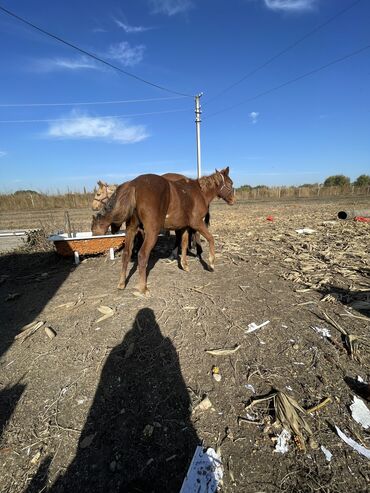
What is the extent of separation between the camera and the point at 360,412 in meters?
2.80

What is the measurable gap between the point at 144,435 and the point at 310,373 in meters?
2.05

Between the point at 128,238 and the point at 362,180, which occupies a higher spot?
the point at 362,180

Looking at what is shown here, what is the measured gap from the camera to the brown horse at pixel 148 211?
17.0ft

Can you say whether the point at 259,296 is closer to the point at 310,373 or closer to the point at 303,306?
the point at 303,306

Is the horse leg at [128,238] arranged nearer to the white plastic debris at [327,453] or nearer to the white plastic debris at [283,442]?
the white plastic debris at [283,442]

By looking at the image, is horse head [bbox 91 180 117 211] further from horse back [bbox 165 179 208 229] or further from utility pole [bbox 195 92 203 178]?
utility pole [bbox 195 92 203 178]

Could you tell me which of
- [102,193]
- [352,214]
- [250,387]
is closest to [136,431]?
[250,387]

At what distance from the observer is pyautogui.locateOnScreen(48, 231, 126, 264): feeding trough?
7.86m

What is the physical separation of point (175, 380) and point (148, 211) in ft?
9.89

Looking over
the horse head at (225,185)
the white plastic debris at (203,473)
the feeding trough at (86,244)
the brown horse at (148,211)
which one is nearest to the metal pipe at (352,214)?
the horse head at (225,185)

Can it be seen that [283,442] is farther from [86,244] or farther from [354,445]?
[86,244]

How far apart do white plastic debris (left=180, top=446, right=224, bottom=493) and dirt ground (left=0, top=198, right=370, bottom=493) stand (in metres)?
0.07

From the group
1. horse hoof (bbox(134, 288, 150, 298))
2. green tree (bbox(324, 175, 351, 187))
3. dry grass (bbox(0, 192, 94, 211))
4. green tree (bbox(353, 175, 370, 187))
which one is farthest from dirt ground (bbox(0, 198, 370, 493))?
green tree (bbox(324, 175, 351, 187))

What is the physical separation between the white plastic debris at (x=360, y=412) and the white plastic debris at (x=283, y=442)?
2.44 ft
